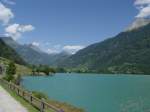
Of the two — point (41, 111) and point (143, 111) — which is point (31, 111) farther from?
point (143, 111)

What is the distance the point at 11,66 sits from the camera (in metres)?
136

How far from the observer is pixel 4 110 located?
30.2 m

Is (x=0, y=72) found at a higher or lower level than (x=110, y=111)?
higher

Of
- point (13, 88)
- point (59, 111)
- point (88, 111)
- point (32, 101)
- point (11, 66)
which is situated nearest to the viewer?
point (59, 111)

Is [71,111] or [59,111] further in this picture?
[71,111]

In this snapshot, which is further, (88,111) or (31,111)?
(88,111)

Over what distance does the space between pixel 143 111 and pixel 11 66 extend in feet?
258

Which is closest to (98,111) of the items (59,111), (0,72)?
(59,111)

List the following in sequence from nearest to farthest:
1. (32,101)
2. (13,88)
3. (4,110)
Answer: (4,110) → (32,101) → (13,88)

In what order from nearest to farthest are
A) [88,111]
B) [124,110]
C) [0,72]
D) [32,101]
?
1. [32,101]
2. [88,111]
3. [124,110]
4. [0,72]

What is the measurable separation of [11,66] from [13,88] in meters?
83.5

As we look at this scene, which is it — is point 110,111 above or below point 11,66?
below

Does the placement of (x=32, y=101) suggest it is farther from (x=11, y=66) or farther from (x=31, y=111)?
(x=11, y=66)

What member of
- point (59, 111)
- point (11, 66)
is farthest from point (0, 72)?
point (59, 111)
